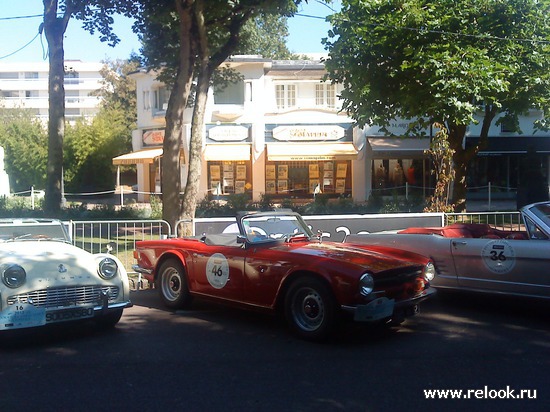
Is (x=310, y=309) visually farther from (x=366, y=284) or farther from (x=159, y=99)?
(x=159, y=99)

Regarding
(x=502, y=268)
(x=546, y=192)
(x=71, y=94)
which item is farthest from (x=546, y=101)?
(x=71, y=94)

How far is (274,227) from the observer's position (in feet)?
26.2

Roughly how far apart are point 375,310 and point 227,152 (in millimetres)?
24505

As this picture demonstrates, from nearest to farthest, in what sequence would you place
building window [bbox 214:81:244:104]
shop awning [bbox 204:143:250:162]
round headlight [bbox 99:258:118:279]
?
1. round headlight [bbox 99:258:118:279]
2. shop awning [bbox 204:143:250:162]
3. building window [bbox 214:81:244:104]

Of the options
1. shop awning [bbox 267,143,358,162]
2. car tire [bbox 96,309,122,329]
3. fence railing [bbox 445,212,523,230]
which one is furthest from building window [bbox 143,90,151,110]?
car tire [bbox 96,309,122,329]

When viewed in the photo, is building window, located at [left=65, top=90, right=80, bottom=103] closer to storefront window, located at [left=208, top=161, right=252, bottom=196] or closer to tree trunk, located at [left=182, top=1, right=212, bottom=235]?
storefront window, located at [left=208, top=161, right=252, bottom=196]

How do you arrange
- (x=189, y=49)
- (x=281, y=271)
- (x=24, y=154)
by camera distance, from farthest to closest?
(x=24, y=154) < (x=189, y=49) < (x=281, y=271)

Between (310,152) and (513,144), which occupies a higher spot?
(513,144)

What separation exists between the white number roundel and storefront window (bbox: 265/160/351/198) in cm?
2402

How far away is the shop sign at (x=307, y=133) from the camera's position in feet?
101

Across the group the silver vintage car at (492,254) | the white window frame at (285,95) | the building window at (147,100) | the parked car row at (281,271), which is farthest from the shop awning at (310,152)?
the silver vintage car at (492,254)

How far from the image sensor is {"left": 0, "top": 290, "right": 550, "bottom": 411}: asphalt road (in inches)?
191

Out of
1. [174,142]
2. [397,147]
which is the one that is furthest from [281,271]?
[397,147]

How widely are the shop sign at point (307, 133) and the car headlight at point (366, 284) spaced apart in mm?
24829
